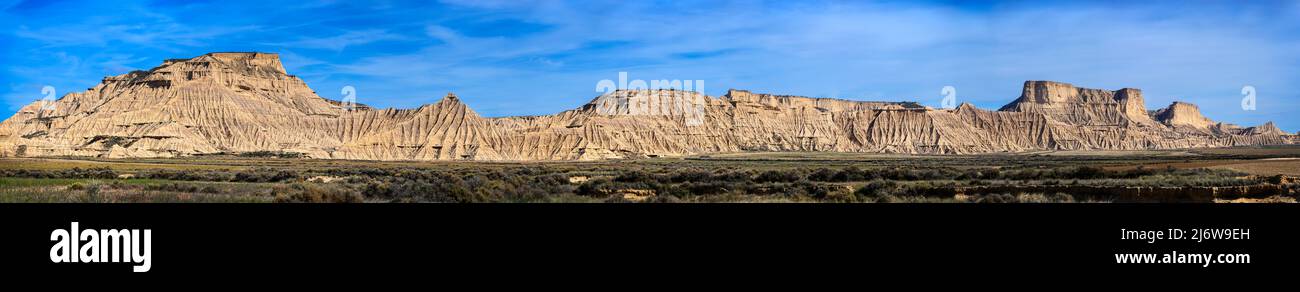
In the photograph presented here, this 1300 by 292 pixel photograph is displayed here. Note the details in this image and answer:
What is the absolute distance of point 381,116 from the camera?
4284 inches

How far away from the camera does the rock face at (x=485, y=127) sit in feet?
312

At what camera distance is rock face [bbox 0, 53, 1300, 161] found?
95.2 meters

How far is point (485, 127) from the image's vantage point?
102 m
